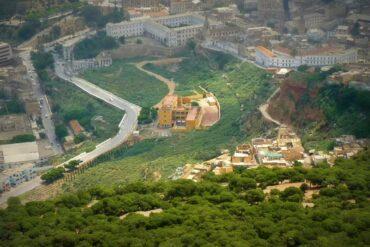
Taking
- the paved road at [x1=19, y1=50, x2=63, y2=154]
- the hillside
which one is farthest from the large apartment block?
the hillside

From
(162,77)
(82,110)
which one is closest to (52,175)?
(82,110)

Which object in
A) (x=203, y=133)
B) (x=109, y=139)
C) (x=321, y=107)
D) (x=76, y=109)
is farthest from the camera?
(x=76, y=109)

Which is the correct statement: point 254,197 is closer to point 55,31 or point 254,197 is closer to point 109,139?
point 109,139

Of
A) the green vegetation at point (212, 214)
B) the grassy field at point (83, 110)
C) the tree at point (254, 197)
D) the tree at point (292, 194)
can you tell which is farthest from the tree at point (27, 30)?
the tree at point (292, 194)

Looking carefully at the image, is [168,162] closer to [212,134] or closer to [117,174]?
[117,174]

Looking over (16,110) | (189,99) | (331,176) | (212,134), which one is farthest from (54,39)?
(331,176)

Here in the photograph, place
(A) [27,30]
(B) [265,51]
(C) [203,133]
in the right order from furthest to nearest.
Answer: (A) [27,30]
(B) [265,51]
(C) [203,133]

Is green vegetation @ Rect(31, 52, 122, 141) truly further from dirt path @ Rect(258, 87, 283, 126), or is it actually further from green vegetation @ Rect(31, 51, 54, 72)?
dirt path @ Rect(258, 87, 283, 126)
